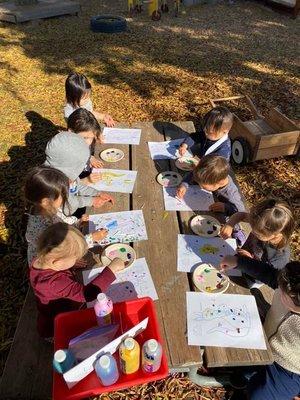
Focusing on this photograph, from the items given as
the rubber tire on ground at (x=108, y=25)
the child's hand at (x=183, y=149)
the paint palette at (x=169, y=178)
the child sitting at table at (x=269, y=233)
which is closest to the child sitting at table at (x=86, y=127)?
the paint palette at (x=169, y=178)

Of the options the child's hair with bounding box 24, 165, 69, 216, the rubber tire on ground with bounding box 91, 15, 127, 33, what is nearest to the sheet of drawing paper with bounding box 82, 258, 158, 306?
the child's hair with bounding box 24, 165, 69, 216

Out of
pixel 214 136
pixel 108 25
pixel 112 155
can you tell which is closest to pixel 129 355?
pixel 112 155

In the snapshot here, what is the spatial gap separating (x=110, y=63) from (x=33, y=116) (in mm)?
2820

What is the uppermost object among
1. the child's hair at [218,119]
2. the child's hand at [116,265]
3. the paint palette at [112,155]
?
the child's hair at [218,119]

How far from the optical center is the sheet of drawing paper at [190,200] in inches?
127

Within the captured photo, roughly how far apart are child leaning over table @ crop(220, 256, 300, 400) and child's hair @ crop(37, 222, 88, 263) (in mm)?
1118

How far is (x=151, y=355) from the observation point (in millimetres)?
1904

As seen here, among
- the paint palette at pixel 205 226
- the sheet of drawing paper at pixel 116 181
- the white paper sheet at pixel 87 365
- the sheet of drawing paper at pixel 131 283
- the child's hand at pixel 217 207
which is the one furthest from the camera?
the sheet of drawing paper at pixel 116 181

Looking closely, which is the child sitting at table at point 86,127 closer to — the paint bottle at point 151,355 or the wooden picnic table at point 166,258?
the wooden picnic table at point 166,258

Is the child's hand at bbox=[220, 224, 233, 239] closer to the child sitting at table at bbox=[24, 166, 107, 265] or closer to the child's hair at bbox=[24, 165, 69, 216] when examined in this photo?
the child sitting at table at bbox=[24, 166, 107, 265]

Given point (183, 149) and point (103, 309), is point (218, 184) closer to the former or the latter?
point (183, 149)

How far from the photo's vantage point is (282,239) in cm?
275

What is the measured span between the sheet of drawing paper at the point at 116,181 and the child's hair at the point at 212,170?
707 mm

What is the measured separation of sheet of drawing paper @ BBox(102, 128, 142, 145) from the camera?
4.16 metres
